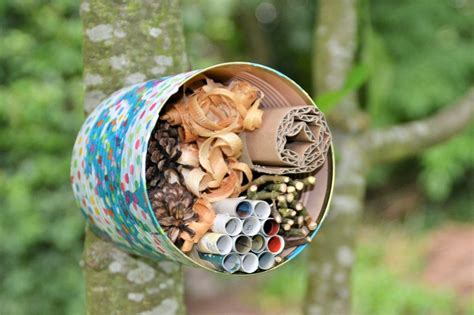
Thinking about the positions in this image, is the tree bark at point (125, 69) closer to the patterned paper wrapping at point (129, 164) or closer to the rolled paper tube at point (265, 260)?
the patterned paper wrapping at point (129, 164)

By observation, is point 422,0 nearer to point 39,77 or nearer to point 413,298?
point 413,298

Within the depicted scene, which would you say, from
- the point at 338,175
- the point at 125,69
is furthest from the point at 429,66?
the point at 125,69

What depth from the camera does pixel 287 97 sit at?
1047mm

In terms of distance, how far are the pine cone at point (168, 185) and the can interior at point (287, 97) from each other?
9 centimetres

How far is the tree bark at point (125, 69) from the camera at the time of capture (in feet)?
4.06

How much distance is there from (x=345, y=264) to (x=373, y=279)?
257cm

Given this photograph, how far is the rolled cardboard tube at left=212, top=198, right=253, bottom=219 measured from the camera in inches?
38.0

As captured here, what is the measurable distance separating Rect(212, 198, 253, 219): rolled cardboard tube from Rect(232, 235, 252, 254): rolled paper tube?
1.2 inches

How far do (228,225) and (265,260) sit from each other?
79 mm

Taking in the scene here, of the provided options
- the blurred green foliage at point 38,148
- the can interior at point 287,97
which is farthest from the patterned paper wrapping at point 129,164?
the blurred green foliage at point 38,148

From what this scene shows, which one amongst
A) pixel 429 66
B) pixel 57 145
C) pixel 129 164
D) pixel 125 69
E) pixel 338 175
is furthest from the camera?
pixel 429 66

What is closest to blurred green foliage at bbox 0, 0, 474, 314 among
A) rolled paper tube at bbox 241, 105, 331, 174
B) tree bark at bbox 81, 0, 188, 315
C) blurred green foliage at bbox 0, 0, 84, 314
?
blurred green foliage at bbox 0, 0, 84, 314

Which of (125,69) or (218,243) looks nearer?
(218,243)

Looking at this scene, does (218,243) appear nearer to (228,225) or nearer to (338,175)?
(228,225)
